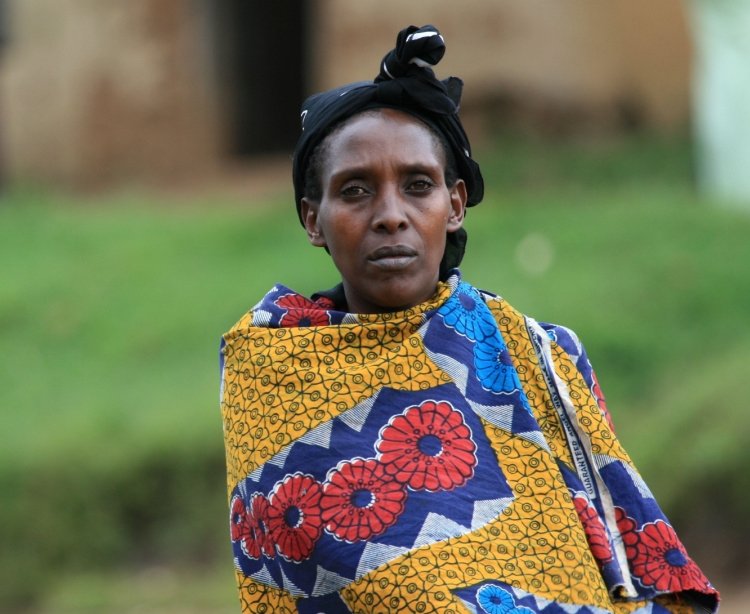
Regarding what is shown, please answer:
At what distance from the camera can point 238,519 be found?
9.58ft

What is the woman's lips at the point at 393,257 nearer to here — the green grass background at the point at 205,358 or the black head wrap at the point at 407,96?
the black head wrap at the point at 407,96

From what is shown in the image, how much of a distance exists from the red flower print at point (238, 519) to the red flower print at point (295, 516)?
11cm

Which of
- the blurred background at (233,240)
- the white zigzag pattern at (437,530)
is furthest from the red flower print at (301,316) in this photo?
the blurred background at (233,240)

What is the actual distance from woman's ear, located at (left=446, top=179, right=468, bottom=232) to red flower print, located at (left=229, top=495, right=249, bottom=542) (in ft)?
2.09

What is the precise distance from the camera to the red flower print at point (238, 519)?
2908 millimetres

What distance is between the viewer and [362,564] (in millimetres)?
2701

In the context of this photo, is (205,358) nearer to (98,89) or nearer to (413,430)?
(98,89)

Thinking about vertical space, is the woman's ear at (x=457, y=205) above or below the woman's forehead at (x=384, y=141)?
below

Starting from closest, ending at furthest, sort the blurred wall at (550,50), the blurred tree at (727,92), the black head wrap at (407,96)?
the black head wrap at (407,96) < the blurred tree at (727,92) < the blurred wall at (550,50)

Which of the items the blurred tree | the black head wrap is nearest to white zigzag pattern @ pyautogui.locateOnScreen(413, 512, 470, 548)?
the black head wrap

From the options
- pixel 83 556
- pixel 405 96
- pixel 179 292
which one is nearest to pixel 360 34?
pixel 179 292

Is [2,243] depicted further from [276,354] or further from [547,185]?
[276,354]

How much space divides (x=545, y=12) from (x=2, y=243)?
3711mm

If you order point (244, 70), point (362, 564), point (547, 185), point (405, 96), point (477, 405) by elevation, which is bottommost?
point (362, 564)
